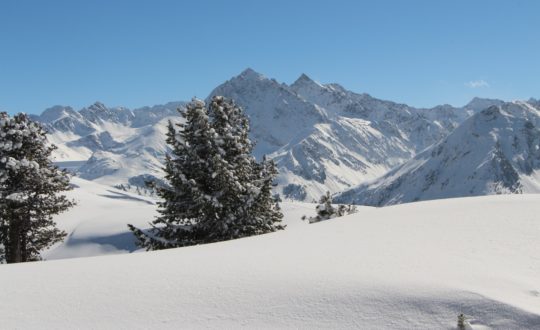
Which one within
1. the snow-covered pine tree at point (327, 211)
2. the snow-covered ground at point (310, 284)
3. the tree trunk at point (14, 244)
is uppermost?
the snow-covered pine tree at point (327, 211)

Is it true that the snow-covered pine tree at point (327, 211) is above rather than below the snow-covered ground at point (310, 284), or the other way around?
above

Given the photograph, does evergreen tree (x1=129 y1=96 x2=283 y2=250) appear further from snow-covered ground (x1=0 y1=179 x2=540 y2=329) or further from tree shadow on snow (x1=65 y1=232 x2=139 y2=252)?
tree shadow on snow (x1=65 y1=232 x2=139 y2=252)

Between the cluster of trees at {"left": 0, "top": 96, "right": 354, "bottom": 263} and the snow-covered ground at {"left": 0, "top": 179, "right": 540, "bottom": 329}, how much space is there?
7.68 m

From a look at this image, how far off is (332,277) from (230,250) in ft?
13.9

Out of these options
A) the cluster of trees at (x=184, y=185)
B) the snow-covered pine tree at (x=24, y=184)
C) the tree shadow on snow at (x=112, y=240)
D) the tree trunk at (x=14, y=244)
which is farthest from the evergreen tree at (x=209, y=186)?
the tree shadow on snow at (x=112, y=240)

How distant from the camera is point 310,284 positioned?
774 centimetres

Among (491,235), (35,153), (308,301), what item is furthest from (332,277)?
(35,153)

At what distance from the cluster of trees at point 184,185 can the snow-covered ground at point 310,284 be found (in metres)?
7.68

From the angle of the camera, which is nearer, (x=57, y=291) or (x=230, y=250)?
(x=57, y=291)

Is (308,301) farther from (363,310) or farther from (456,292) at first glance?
(456,292)

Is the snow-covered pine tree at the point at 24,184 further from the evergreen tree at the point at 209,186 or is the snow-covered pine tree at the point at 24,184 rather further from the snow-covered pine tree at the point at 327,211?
the snow-covered pine tree at the point at 327,211

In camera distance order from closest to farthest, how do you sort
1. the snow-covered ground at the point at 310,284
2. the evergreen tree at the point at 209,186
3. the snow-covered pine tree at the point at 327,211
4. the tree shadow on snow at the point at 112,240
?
the snow-covered ground at the point at 310,284, the evergreen tree at the point at 209,186, the snow-covered pine tree at the point at 327,211, the tree shadow on snow at the point at 112,240

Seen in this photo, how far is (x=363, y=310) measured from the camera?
6766mm

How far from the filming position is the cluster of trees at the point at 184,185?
19.6m
